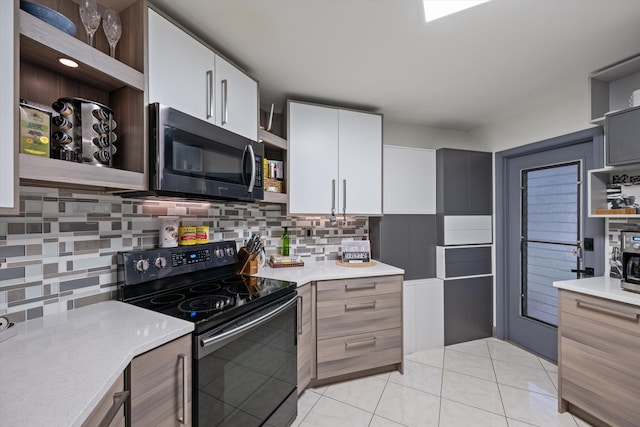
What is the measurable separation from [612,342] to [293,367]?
6.06 ft

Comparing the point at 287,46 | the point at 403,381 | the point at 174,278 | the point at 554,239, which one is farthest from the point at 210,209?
the point at 554,239

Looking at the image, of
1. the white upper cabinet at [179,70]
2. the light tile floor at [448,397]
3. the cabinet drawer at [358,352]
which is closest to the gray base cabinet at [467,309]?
the light tile floor at [448,397]

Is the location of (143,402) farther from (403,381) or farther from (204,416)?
(403,381)

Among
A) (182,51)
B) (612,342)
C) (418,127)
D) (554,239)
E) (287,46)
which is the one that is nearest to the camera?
(182,51)

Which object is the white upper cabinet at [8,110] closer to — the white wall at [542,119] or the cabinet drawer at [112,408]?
the cabinet drawer at [112,408]

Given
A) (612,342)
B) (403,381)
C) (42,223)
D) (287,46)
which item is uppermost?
(287,46)

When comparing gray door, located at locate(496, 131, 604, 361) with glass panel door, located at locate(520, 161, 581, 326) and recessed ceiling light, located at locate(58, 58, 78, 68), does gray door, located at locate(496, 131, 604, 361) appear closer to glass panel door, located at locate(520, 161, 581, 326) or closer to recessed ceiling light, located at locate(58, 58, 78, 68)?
glass panel door, located at locate(520, 161, 581, 326)

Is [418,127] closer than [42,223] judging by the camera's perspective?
No

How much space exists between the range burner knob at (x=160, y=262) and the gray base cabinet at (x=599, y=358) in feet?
8.22

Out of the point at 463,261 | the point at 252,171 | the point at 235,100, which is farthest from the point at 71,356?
the point at 463,261

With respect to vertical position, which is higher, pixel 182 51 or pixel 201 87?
pixel 182 51

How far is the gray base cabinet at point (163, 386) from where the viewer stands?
92cm

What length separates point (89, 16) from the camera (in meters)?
1.11

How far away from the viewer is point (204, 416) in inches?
44.6
